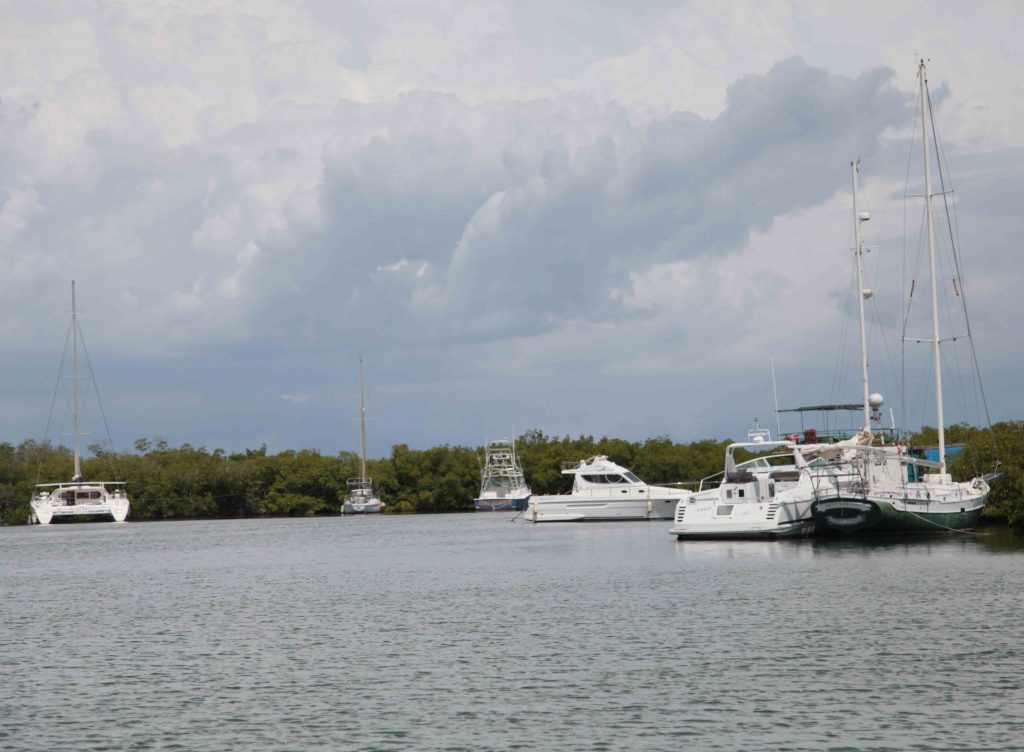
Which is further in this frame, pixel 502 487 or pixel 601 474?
pixel 502 487

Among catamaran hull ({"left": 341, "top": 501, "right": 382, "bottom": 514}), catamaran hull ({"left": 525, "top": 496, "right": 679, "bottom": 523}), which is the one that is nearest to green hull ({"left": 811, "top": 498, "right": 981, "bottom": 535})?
catamaran hull ({"left": 525, "top": 496, "right": 679, "bottom": 523})

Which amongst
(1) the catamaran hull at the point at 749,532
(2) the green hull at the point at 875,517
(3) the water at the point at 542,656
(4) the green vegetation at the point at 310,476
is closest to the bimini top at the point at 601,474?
(1) the catamaran hull at the point at 749,532

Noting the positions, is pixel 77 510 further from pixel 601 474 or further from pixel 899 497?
pixel 899 497

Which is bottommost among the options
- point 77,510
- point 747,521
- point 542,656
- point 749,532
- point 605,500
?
point 542,656

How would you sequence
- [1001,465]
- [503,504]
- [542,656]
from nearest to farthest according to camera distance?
1. [542,656]
2. [1001,465]
3. [503,504]

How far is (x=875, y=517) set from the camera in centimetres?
6750

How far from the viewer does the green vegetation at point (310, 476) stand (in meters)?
184

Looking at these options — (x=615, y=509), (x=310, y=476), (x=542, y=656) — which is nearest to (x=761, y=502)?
(x=615, y=509)

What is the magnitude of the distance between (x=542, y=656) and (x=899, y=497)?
3969cm

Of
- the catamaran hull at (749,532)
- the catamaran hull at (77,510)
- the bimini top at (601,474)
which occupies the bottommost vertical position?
the catamaran hull at (749,532)

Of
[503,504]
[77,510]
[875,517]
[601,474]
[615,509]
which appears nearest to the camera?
[875,517]

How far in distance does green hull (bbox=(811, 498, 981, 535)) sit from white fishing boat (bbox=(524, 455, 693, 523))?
138 ft

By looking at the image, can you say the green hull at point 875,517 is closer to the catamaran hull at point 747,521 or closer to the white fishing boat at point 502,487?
the catamaran hull at point 747,521

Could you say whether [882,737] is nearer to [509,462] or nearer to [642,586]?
[642,586]
